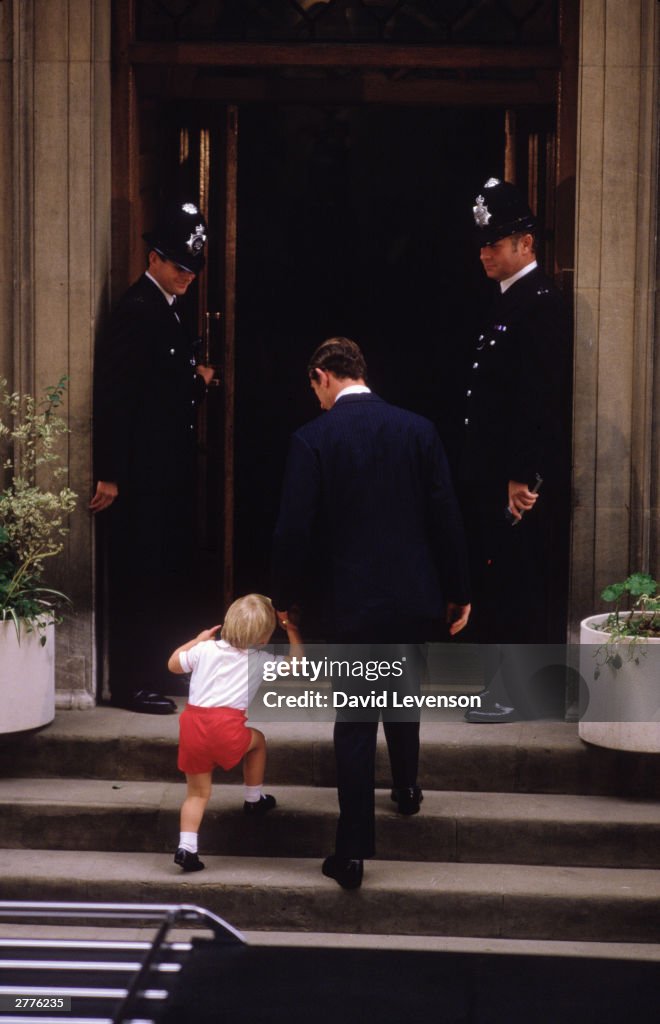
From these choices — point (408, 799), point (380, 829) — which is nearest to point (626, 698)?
point (408, 799)

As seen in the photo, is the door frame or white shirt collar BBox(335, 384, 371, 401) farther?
the door frame

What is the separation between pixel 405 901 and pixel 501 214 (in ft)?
10.0

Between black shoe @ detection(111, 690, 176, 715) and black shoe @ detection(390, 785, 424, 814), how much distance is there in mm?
1372

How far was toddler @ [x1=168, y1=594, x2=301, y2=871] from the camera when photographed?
5383mm

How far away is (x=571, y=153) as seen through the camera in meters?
6.61

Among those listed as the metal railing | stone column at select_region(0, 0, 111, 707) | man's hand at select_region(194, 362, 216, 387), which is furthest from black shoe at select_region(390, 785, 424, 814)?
the metal railing

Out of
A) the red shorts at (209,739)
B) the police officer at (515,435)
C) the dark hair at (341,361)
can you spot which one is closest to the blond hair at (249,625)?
the red shorts at (209,739)

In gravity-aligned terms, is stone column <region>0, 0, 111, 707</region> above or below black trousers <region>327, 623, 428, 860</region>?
above

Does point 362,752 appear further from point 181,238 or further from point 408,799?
point 181,238

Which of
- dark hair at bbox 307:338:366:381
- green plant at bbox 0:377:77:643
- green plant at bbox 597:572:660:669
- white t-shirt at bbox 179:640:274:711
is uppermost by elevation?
dark hair at bbox 307:338:366:381

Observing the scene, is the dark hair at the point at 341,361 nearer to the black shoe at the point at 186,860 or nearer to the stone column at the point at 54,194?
the stone column at the point at 54,194

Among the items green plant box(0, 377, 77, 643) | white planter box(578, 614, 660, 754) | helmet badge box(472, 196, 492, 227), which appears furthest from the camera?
helmet badge box(472, 196, 492, 227)

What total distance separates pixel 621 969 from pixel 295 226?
541cm

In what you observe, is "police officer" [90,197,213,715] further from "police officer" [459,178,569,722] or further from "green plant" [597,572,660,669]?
"green plant" [597,572,660,669]
